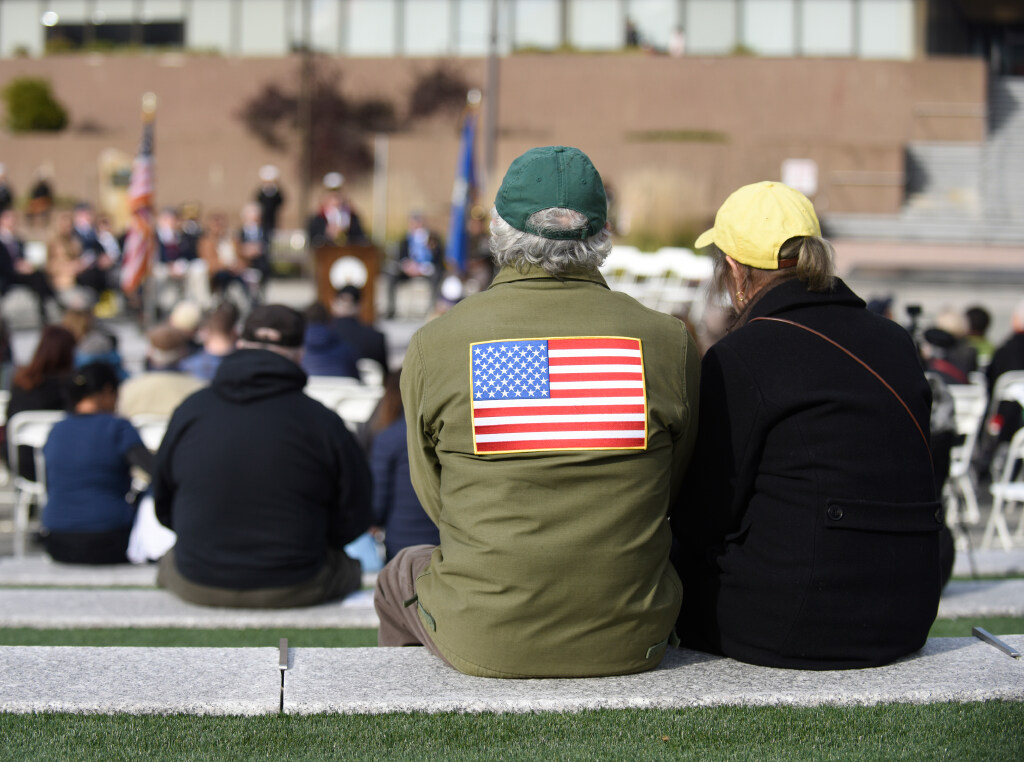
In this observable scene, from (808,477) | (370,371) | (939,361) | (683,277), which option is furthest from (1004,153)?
(808,477)

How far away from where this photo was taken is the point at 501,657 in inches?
123

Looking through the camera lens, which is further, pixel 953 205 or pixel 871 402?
pixel 953 205

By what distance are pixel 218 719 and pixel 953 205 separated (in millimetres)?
29463

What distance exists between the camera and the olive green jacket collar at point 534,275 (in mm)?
3154

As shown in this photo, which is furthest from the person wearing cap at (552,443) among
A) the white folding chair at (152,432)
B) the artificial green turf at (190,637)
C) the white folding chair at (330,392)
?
the white folding chair at (330,392)

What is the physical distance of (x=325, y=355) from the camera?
9.80 m

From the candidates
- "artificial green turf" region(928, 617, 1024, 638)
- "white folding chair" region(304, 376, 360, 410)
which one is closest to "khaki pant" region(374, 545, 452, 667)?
"artificial green turf" region(928, 617, 1024, 638)

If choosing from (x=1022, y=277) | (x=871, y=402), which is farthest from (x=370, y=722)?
(x=1022, y=277)

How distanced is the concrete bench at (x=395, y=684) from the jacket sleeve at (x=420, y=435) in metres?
0.44

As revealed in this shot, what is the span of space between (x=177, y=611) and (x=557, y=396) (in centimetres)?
242

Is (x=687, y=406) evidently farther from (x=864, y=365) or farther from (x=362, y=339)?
(x=362, y=339)

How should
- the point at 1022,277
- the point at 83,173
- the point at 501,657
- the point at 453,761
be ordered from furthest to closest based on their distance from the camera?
the point at 83,173
the point at 1022,277
the point at 501,657
the point at 453,761

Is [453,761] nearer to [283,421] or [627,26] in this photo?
[283,421]

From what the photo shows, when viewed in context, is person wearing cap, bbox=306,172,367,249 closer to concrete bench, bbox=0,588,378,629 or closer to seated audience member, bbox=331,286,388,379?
seated audience member, bbox=331,286,388,379
